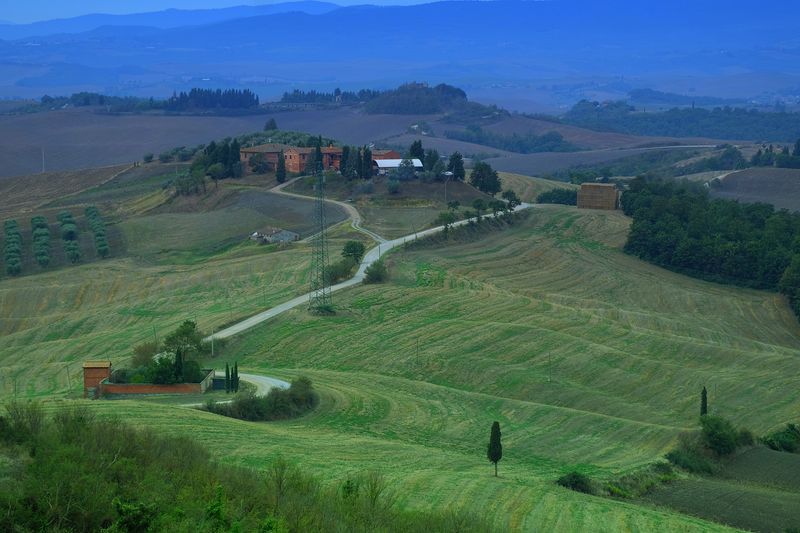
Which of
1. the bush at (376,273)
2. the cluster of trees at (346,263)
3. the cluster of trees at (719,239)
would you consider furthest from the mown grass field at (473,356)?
the cluster of trees at (719,239)

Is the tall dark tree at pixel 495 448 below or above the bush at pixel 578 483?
above

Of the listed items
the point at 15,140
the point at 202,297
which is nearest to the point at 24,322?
the point at 202,297

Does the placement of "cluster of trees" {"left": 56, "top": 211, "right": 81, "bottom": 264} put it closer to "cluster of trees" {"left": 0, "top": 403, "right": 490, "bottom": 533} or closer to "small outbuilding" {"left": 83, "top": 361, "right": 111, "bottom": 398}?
"small outbuilding" {"left": 83, "top": 361, "right": 111, "bottom": 398}

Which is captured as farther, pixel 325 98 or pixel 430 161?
pixel 325 98

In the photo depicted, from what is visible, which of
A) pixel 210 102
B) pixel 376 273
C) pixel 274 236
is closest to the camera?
pixel 376 273

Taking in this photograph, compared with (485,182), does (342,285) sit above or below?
below

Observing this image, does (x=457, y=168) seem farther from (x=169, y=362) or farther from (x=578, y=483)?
(x=578, y=483)

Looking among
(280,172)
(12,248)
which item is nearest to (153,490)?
(12,248)

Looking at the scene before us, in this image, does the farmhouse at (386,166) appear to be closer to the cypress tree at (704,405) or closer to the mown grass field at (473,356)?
the mown grass field at (473,356)

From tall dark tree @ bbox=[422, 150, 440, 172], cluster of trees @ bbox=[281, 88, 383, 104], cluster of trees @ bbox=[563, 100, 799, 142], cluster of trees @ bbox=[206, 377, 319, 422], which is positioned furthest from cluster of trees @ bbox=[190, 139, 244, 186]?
cluster of trees @ bbox=[563, 100, 799, 142]
